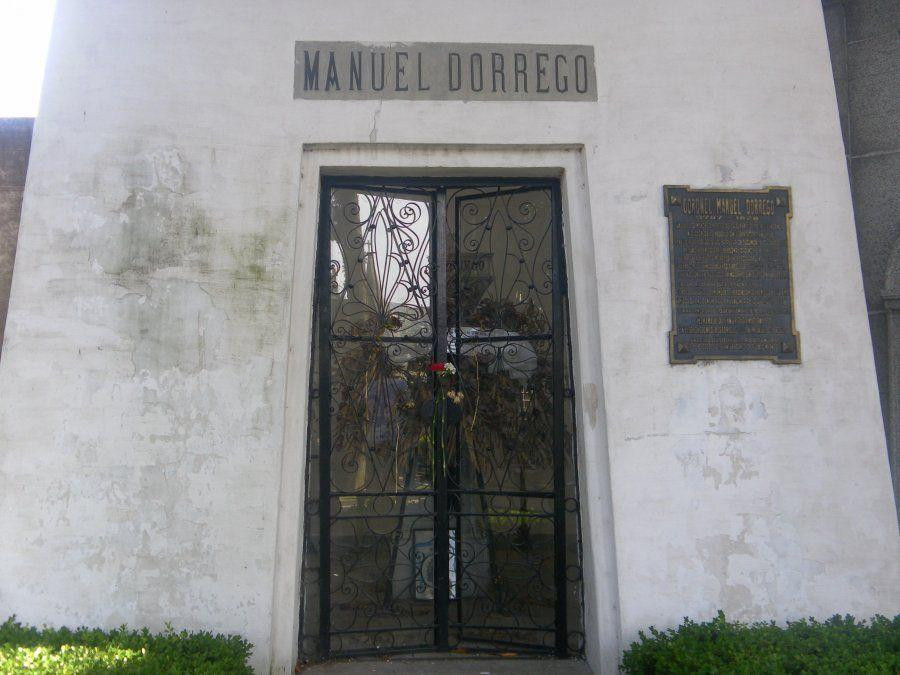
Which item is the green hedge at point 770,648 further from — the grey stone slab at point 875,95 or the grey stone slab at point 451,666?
the grey stone slab at point 875,95

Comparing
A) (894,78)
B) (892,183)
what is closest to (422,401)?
(892,183)

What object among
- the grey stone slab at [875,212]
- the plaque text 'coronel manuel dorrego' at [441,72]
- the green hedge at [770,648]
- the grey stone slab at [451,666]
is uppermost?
the plaque text 'coronel manuel dorrego' at [441,72]

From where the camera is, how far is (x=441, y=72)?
4.87 meters

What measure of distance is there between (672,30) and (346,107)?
2217 millimetres

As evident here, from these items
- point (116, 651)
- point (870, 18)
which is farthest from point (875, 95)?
point (116, 651)

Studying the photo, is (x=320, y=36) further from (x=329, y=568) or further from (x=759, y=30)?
(x=329, y=568)

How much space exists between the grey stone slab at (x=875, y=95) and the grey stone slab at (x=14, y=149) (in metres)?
6.02

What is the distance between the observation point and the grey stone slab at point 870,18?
5.52m

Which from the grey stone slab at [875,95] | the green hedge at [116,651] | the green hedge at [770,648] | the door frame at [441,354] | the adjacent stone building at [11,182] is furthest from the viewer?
the grey stone slab at [875,95]

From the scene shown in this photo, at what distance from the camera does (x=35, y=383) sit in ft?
14.7

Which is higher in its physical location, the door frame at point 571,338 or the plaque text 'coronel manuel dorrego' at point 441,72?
the plaque text 'coronel manuel dorrego' at point 441,72

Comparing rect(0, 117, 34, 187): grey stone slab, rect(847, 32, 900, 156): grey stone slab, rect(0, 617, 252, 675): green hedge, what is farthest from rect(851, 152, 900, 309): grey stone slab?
rect(0, 117, 34, 187): grey stone slab

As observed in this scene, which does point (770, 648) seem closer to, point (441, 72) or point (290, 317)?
point (290, 317)

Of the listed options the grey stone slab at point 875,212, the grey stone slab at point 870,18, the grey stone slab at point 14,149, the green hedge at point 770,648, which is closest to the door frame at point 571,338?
the green hedge at point 770,648
